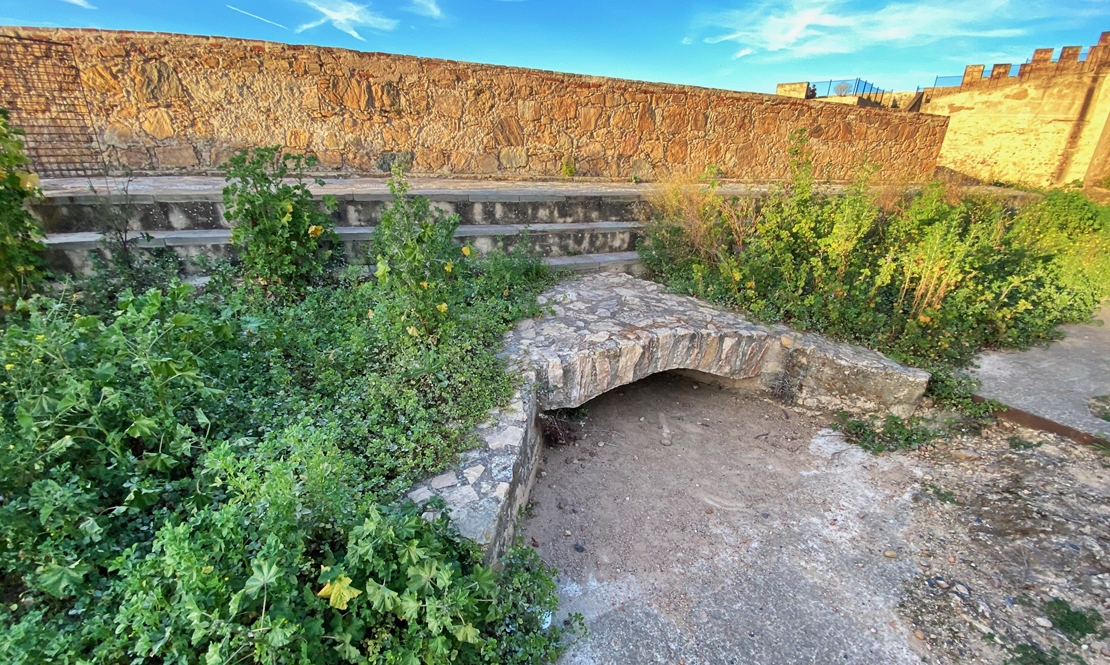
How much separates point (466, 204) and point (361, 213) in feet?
3.22

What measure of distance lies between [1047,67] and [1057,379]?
9514 millimetres

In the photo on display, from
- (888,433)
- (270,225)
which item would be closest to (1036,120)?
(888,433)

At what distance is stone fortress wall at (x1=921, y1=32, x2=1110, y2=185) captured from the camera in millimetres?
9008

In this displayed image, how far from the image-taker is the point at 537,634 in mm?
1855

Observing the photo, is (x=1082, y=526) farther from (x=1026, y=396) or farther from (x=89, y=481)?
(x=89, y=481)

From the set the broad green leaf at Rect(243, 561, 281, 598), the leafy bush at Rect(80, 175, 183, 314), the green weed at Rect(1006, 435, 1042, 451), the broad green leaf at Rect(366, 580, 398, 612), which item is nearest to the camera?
the broad green leaf at Rect(243, 561, 281, 598)

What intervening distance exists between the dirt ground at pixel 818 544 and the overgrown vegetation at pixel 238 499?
0.61m

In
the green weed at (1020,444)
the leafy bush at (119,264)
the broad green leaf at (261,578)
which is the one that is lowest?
the green weed at (1020,444)

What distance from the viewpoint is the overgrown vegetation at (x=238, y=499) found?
1299 mm

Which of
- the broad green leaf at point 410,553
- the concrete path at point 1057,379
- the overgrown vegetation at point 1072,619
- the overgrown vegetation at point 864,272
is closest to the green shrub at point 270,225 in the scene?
the broad green leaf at point 410,553

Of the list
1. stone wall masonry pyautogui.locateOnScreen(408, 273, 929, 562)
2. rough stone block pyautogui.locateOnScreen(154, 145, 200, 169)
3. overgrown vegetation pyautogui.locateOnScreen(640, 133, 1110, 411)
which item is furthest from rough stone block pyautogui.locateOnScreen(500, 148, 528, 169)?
rough stone block pyautogui.locateOnScreen(154, 145, 200, 169)

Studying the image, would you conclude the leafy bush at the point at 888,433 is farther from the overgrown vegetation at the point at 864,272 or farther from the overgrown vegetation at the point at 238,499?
the overgrown vegetation at the point at 238,499

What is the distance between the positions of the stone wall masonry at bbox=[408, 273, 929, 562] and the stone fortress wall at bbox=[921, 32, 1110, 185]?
32.7 ft

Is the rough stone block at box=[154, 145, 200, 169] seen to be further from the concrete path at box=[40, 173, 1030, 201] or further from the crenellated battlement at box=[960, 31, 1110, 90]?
the crenellated battlement at box=[960, 31, 1110, 90]
